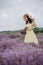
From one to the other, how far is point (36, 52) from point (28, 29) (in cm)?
834

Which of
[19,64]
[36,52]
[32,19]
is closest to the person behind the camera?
[19,64]

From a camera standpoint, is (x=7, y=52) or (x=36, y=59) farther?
(x=7, y=52)

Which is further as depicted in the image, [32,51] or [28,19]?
[28,19]

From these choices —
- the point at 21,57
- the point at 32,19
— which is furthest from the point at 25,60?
the point at 32,19

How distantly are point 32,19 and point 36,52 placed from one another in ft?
26.5

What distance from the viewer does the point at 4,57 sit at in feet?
36.7

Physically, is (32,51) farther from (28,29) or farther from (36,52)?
(28,29)

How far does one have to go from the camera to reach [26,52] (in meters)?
11.5

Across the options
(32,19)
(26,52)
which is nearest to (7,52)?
(26,52)

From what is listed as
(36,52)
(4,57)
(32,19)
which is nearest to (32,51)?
(36,52)

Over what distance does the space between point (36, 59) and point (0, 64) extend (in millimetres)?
1014

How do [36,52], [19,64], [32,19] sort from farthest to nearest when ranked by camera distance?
[32,19], [36,52], [19,64]

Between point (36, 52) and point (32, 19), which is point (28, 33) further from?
point (36, 52)

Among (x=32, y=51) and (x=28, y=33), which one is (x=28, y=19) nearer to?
(x=28, y=33)
